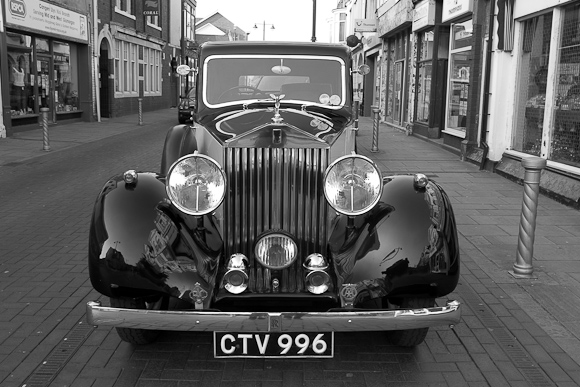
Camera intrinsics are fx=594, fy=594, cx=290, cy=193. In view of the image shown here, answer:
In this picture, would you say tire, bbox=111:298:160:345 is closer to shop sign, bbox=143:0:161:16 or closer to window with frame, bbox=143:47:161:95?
shop sign, bbox=143:0:161:16

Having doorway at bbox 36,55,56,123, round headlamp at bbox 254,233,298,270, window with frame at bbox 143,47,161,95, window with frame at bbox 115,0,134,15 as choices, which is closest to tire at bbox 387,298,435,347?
round headlamp at bbox 254,233,298,270

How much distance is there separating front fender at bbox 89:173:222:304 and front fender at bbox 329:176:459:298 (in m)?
0.78

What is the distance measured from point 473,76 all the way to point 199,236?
10.4m

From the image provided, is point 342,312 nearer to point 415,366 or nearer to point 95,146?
point 415,366

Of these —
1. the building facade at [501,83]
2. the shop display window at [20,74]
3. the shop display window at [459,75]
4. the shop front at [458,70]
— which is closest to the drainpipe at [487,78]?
the building facade at [501,83]

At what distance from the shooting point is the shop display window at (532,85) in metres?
9.85

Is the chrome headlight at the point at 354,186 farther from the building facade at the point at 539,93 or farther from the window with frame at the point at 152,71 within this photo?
the window with frame at the point at 152,71

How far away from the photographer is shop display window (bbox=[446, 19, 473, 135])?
1364 centimetres

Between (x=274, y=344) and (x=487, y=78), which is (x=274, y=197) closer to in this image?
(x=274, y=344)

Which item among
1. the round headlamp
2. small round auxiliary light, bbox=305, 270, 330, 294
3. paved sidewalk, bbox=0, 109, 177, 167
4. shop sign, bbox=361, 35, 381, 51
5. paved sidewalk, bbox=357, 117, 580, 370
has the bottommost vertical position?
paved sidewalk, bbox=357, 117, 580, 370

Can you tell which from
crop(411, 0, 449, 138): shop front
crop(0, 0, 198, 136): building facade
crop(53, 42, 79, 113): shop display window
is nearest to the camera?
crop(411, 0, 449, 138): shop front

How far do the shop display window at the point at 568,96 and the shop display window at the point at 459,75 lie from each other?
13.2 feet

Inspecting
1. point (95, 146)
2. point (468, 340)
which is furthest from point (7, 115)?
point (468, 340)

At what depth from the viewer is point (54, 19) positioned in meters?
19.2
